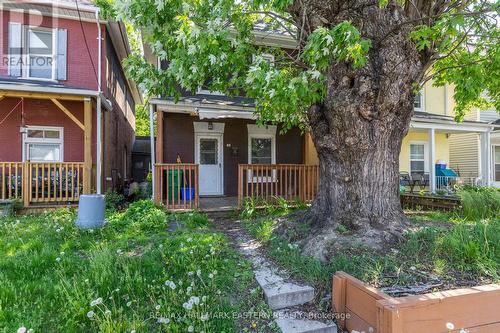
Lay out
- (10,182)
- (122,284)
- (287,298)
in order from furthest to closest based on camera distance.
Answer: (10,182) → (122,284) → (287,298)

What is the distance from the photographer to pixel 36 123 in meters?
9.02

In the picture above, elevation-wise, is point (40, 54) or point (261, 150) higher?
point (40, 54)

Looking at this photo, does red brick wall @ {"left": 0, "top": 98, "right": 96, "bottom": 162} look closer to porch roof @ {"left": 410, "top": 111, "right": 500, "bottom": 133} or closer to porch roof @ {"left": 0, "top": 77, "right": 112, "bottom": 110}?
porch roof @ {"left": 0, "top": 77, "right": 112, "bottom": 110}

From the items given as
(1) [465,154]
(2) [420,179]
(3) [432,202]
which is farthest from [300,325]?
(1) [465,154]

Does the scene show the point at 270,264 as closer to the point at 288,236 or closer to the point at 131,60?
the point at 288,236

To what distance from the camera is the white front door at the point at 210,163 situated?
10.0 meters

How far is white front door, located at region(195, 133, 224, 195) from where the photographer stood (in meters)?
10.0

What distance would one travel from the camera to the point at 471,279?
3.15 m

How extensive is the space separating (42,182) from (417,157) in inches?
558

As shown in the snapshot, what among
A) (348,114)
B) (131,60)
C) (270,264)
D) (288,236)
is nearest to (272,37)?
(131,60)

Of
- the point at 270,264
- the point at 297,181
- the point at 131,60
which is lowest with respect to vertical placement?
the point at 270,264

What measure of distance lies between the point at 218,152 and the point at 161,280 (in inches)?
281

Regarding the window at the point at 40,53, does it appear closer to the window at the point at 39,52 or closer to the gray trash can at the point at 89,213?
the window at the point at 39,52

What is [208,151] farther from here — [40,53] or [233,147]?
[40,53]
